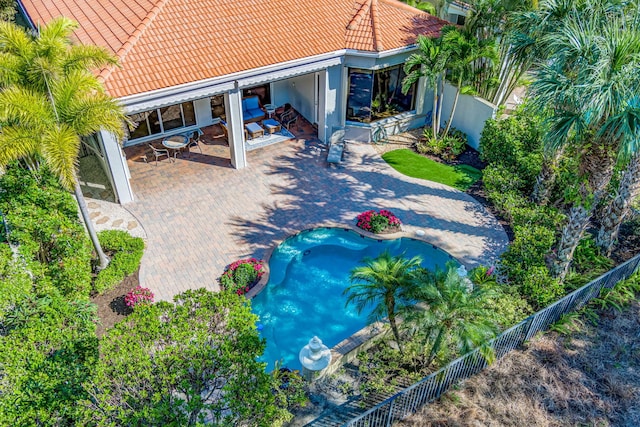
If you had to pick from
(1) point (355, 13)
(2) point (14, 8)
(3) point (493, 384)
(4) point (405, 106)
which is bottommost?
(3) point (493, 384)

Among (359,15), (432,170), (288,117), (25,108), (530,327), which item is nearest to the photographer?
(25,108)

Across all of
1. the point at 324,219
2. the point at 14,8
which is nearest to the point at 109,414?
the point at 324,219

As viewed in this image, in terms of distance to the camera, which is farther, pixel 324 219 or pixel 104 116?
pixel 324 219

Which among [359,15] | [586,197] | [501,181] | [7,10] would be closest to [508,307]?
[586,197]

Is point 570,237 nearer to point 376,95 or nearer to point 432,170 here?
point 432,170

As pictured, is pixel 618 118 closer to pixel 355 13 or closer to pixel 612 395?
pixel 612 395

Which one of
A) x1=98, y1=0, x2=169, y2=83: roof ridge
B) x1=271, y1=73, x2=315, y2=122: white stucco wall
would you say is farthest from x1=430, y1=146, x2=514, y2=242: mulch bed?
x1=98, y1=0, x2=169, y2=83: roof ridge

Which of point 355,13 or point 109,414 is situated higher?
point 355,13
